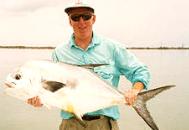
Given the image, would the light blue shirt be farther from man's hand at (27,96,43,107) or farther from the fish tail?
man's hand at (27,96,43,107)

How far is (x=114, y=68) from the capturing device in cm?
555

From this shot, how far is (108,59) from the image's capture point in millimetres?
5504

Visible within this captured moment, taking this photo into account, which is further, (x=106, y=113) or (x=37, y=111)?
(x=37, y=111)

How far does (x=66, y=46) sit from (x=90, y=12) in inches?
20.0

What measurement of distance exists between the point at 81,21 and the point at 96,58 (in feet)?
1.56

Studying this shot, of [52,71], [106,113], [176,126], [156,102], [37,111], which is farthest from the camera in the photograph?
[156,102]

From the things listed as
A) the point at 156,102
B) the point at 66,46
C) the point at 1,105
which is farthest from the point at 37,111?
the point at 66,46

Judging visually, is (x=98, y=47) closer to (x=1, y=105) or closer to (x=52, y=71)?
(x=52, y=71)

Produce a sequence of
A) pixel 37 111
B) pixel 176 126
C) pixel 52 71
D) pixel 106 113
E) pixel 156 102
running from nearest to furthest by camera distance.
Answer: pixel 52 71
pixel 106 113
pixel 176 126
pixel 37 111
pixel 156 102


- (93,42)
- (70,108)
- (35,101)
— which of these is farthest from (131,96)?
(35,101)

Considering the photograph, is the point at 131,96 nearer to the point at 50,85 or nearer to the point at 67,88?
the point at 67,88

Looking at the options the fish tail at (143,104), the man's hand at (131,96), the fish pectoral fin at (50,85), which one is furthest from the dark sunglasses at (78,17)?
the fish tail at (143,104)

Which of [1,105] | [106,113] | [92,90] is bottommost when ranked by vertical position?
[1,105]

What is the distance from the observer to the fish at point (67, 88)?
4945 millimetres
